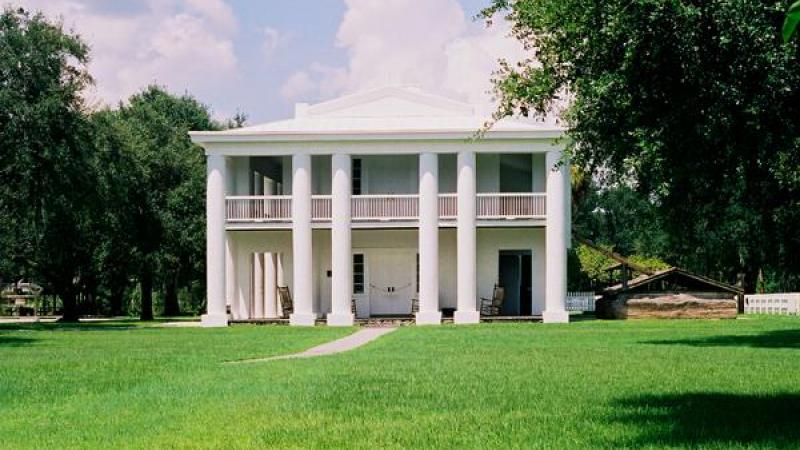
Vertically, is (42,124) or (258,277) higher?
(42,124)

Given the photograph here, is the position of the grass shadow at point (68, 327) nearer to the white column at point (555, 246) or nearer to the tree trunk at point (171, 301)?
the white column at point (555, 246)

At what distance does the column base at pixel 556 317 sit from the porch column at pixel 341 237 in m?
5.97

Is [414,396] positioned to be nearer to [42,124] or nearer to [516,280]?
[42,124]

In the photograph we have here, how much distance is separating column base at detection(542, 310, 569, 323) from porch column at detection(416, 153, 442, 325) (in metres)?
3.22

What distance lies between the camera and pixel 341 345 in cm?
2419

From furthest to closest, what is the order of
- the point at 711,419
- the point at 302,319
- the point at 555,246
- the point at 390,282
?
the point at 390,282
the point at 302,319
the point at 555,246
the point at 711,419

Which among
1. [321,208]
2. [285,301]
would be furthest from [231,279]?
[321,208]

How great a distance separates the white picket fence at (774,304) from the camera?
45.0m

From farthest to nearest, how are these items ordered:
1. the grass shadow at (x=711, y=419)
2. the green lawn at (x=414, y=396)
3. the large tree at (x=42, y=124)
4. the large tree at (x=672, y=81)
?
the large tree at (x=42, y=124), the large tree at (x=672, y=81), the green lawn at (x=414, y=396), the grass shadow at (x=711, y=419)

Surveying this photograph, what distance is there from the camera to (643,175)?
18.5m

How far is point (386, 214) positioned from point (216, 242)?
5403mm

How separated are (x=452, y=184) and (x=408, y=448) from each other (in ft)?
99.8

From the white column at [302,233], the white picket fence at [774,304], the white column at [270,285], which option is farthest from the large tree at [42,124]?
the white picket fence at [774,304]

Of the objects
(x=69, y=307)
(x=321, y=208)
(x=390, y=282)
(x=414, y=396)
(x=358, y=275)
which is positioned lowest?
(x=69, y=307)
